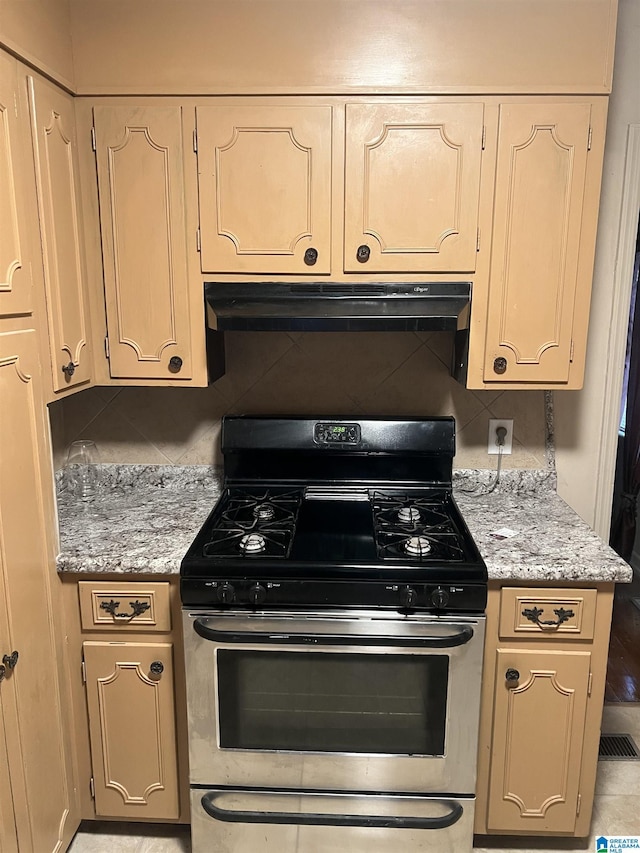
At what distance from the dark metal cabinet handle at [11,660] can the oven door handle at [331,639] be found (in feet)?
1.38

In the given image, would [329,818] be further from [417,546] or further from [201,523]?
[201,523]

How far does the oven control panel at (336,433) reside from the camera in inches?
82.7

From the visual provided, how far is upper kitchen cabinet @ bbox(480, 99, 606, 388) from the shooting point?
1709mm

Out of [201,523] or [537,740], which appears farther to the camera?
[201,523]

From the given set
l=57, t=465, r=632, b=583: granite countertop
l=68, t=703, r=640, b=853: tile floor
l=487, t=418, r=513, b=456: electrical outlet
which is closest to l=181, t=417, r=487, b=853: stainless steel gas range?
l=57, t=465, r=632, b=583: granite countertop

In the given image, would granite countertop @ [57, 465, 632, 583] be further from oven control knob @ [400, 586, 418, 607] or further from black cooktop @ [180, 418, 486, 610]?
oven control knob @ [400, 586, 418, 607]

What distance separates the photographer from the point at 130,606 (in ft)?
5.69

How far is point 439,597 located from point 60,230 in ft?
4.52

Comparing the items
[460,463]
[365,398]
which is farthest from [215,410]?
[460,463]

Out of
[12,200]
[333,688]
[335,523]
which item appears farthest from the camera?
[335,523]

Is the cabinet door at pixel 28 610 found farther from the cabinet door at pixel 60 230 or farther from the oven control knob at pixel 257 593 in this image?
the oven control knob at pixel 257 593

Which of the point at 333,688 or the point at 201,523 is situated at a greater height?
the point at 201,523

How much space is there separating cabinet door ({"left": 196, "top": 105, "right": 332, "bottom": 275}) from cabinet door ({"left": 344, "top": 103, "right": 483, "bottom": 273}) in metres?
0.08

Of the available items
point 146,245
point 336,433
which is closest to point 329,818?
point 336,433
